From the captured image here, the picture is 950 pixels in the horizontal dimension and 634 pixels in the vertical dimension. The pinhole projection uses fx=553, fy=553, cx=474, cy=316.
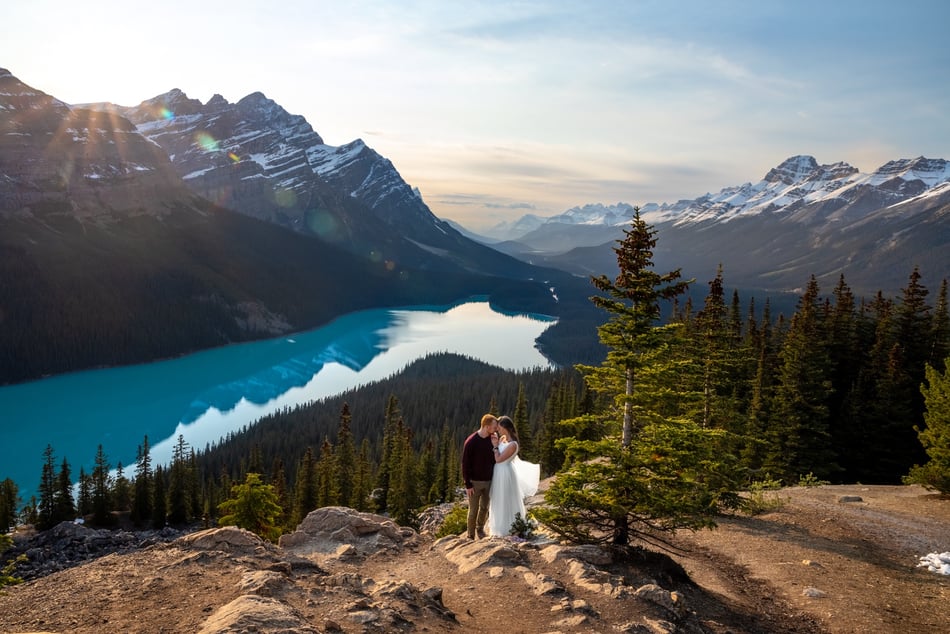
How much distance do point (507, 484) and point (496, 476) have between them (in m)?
0.34

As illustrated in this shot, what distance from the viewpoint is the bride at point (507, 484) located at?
13.7 meters

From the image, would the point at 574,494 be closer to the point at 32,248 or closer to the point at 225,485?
the point at 225,485

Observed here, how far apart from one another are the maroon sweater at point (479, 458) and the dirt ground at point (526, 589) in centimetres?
161

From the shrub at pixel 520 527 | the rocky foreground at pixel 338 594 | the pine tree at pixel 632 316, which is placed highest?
the pine tree at pixel 632 316

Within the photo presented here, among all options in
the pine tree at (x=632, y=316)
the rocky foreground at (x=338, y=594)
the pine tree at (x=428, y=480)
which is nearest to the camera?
the rocky foreground at (x=338, y=594)

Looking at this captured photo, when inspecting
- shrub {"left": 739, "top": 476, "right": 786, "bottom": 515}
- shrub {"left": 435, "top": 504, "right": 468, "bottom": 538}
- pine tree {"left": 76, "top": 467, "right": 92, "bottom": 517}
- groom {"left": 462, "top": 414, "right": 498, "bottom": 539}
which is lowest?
pine tree {"left": 76, "top": 467, "right": 92, "bottom": 517}

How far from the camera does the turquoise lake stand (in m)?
98.4

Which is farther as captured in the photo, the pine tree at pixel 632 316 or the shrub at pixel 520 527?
the shrub at pixel 520 527

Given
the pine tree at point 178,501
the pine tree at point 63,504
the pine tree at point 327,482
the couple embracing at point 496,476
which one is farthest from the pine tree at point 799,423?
the pine tree at point 63,504

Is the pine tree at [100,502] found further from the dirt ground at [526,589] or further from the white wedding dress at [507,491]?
the white wedding dress at [507,491]

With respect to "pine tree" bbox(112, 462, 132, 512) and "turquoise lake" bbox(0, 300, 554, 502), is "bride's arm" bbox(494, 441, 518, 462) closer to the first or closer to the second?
"pine tree" bbox(112, 462, 132, 512)

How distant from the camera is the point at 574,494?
1252 centimetres

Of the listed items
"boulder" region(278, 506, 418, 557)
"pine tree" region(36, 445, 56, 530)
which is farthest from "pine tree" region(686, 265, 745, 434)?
"pine tree" region(36, 445, 56, 530)

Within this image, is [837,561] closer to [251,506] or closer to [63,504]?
[251,506]
